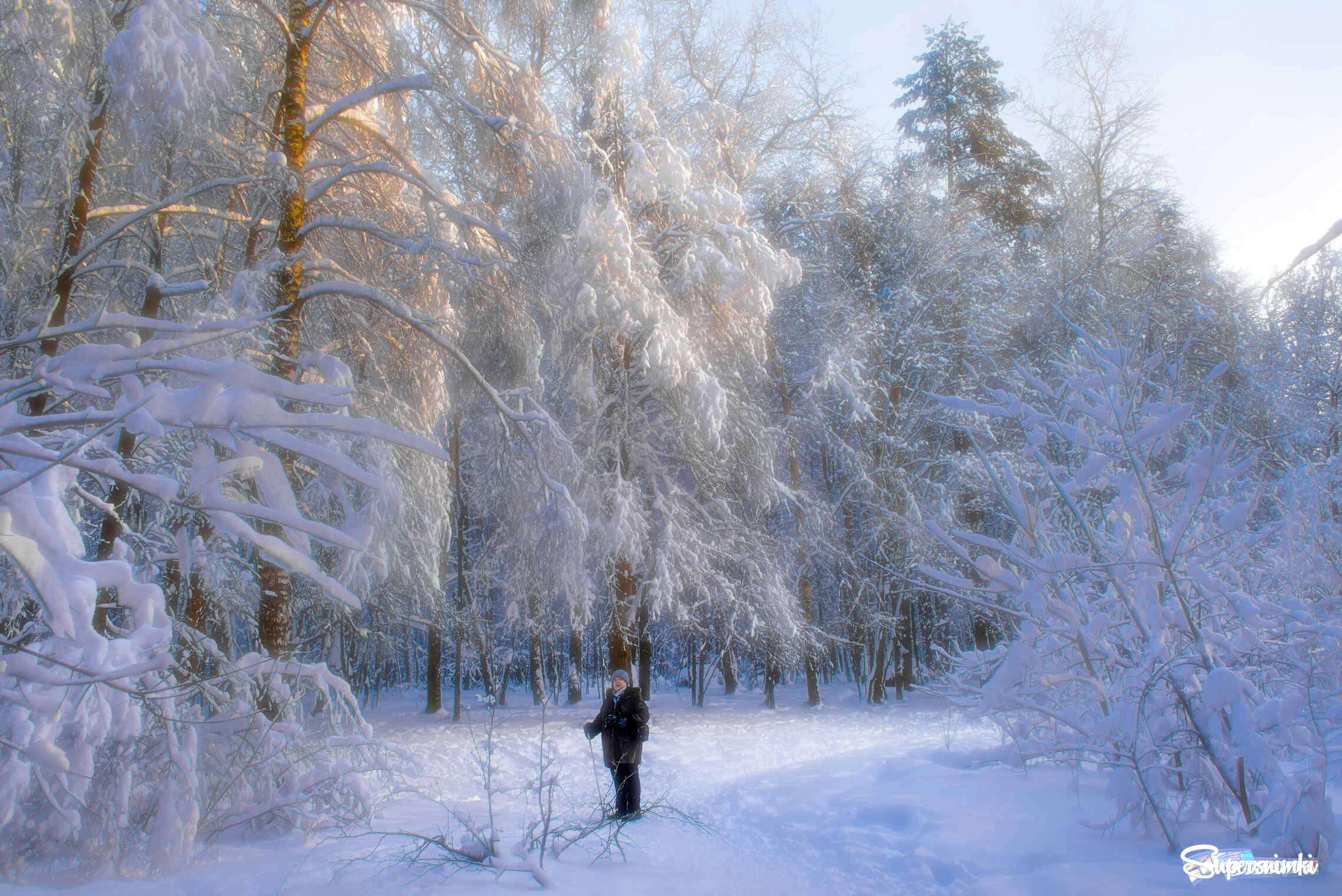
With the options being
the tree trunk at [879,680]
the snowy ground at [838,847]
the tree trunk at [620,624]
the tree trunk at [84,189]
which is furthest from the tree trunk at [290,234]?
the tree trunk at [879,680]

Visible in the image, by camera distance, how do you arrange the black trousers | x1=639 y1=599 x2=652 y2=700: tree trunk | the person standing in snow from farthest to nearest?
x1=639 y1=599 x2=652 y2=700: tree trunk → the person standing in snow → the black trousers

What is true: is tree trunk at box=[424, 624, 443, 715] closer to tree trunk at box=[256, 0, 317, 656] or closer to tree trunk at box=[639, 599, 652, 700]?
tree trunk at box=[639, 599, 652, 700]

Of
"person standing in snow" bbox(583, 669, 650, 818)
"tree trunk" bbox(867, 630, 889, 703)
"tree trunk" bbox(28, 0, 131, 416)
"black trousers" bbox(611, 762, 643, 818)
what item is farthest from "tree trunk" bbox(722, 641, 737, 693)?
"tree trunk" bbox(28, 0, 131, 416)

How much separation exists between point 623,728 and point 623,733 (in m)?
0.04

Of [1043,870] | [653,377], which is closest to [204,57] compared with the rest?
[1043,870]

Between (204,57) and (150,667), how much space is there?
14.0 feet

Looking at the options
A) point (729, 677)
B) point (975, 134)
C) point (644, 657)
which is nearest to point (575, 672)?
point (644, 657)

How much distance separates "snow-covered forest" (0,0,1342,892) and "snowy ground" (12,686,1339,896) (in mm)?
168

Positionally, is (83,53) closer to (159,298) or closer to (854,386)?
(159,298)

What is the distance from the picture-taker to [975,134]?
2188 centimetres

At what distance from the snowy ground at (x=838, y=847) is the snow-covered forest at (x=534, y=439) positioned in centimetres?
17

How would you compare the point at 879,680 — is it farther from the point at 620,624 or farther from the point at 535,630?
the point at 535,630

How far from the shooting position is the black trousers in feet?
17.0

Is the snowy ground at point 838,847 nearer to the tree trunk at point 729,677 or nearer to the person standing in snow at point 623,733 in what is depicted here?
the person standing in snow at point 623,733
